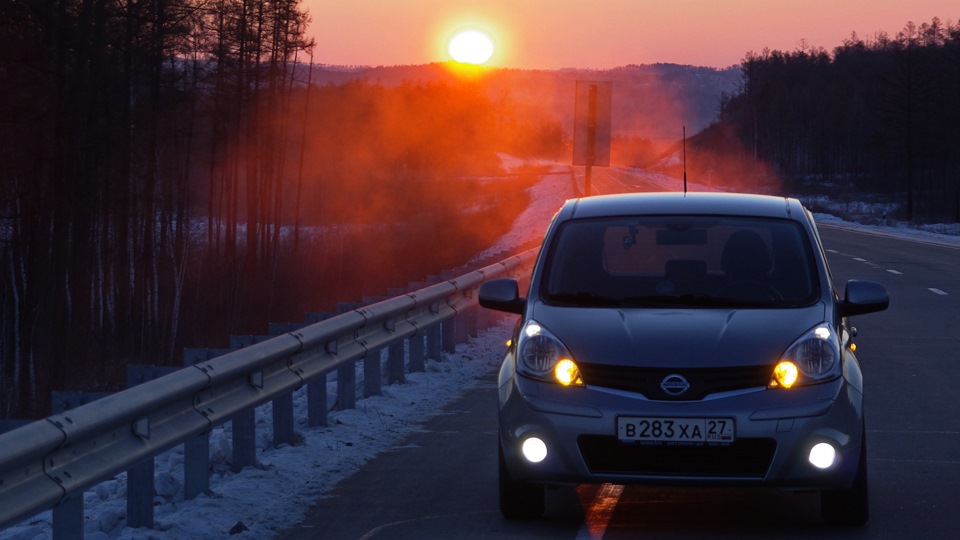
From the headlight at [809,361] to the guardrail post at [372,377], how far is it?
17.7 feet

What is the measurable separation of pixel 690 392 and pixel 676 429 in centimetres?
17

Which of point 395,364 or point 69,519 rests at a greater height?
point 69,519

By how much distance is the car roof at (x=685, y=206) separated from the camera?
303 inches

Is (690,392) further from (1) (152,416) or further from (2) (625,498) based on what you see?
(1) (152,416)

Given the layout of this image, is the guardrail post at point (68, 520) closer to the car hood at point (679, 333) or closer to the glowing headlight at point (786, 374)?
the car hood at point (679, 333)

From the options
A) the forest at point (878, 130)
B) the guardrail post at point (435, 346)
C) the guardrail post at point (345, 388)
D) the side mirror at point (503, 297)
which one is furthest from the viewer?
the forest at point (878, 130)

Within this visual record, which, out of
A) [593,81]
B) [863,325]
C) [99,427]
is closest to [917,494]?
[99,427]

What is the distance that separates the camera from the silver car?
618cm

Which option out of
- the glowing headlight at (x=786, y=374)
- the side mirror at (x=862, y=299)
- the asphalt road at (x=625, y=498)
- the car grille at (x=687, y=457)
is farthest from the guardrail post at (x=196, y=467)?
the side mirror at (x=862, y=299)

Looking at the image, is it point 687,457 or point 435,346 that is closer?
point 687,457

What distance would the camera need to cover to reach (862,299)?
23.3ft

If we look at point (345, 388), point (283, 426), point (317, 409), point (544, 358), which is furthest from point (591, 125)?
point (544, 358)

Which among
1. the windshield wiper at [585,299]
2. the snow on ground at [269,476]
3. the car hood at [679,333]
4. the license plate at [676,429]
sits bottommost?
the snow on ground at [269,476]

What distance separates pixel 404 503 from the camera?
291 inches
